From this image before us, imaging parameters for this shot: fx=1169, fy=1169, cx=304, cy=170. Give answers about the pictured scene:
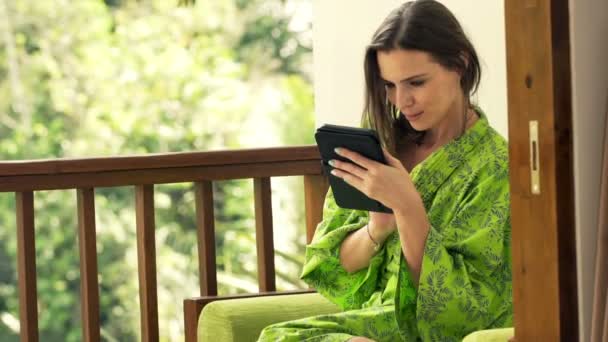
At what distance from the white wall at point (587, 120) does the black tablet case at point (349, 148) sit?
0.57 meters

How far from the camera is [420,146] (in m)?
2.43

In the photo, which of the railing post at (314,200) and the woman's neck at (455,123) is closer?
the woman's neck at (455,123)

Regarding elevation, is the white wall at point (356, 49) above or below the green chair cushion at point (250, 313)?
above

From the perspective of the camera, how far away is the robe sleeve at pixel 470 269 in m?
2.12

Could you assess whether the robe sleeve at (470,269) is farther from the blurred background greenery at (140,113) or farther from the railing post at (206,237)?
the blurred background greenery at (140,113)

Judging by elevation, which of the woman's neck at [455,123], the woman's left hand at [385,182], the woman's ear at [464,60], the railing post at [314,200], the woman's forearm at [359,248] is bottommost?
the woman's forearm at [359,248]

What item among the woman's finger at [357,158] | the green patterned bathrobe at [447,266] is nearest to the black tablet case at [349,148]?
the woman's finger at [357,158]

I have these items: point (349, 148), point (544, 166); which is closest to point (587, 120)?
point (544, 166)

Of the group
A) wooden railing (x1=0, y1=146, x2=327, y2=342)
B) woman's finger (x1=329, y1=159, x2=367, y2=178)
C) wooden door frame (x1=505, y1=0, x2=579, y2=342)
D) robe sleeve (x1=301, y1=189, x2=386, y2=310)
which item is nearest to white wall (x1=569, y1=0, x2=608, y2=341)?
wooden door frame (x1=505, y1=0, x2=579, y2=342)

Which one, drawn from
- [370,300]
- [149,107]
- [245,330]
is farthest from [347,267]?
[149,107]

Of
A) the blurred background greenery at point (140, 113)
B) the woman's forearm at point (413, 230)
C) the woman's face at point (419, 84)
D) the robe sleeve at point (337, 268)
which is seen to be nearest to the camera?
the woman's forearm at point (413, 230)

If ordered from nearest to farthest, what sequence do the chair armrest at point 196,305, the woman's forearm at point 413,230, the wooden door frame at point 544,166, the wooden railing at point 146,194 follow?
the wooden door frame at point 544,166, the woman's forearm at point 413,230, the chair armrest at point 196,305, the wooden railing at point 146,194

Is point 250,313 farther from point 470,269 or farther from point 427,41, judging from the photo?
point 427,41

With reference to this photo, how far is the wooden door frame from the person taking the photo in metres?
1.61
